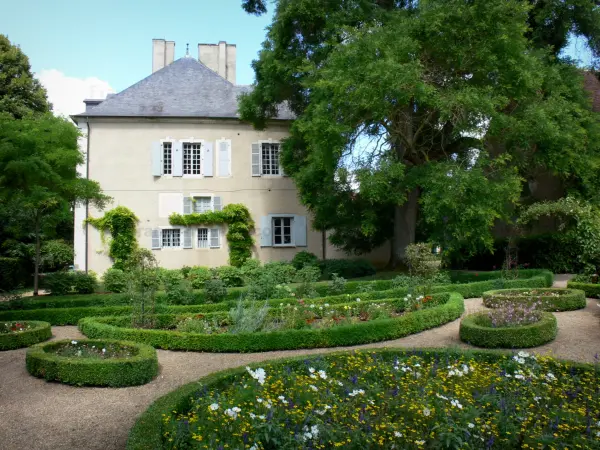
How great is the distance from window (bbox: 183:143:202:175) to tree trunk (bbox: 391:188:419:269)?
341 inches

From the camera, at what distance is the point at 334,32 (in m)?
16.1

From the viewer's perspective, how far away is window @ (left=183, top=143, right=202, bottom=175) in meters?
21.0

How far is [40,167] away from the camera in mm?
12211

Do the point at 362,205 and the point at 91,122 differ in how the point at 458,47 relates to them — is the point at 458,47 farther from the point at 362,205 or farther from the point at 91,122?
the point at 91,122

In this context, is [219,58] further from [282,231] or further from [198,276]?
[198,276]

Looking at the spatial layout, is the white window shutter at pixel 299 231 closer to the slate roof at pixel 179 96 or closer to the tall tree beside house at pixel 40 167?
the slate roof at pixel 179 96

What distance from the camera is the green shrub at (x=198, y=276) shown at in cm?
1659

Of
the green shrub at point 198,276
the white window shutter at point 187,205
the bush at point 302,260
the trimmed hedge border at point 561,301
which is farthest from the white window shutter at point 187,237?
the trimmed hedge border at point 561,301

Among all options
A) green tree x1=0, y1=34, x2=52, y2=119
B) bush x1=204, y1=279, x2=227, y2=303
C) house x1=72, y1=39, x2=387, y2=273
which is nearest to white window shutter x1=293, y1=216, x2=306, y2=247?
house x1=72, y1=39, x2=387, y2=273

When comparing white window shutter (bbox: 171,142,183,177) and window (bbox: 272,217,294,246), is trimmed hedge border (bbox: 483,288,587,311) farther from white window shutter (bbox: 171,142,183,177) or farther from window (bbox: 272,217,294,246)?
white window shutter (bbox: 171,142,183,177)

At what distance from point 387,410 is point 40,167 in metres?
10.8

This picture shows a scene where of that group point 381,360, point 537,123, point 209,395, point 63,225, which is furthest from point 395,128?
point 63,225

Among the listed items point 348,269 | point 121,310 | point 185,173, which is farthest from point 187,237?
point 121,310

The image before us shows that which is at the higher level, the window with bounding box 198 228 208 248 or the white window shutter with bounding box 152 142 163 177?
the white window shutter with bounding box 152 142 163 177
